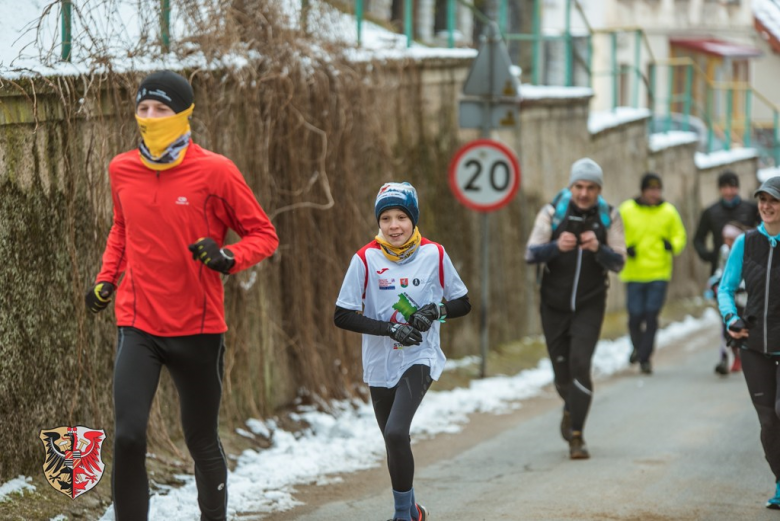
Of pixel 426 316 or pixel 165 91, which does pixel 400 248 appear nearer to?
pixel 426 316

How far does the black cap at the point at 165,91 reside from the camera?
5730 mm

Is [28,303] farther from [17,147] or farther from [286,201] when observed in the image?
[286,201]

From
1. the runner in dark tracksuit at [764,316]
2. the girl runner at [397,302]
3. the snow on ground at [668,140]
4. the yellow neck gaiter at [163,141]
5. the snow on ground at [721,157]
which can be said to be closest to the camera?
the yellow neck gaiter at [163,141]

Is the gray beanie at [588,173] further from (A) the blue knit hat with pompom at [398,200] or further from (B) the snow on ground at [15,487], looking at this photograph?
(B) the snow on ground at [15,487]

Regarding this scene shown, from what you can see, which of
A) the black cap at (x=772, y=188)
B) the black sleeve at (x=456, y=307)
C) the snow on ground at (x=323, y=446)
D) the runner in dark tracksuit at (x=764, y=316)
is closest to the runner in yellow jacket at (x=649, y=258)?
the snow on ground at (x=323, y=446)

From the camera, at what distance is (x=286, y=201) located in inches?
391

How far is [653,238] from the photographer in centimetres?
1402

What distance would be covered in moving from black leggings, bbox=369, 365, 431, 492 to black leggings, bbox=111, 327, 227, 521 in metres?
0.78

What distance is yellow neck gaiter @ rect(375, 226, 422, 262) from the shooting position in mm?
6297

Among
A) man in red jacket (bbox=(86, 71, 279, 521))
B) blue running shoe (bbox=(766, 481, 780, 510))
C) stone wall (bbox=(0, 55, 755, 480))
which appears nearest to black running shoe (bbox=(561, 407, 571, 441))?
blue running shoe (bbox=(766, 481, 780, 510))

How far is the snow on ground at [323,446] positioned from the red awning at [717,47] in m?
36.4

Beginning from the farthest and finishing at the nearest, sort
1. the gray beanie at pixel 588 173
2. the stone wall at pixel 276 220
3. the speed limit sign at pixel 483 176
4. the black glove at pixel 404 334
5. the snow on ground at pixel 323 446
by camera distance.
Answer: the speed limit sign at pixel 483 176 < the gray beanie at pixel 588 173 < the snow on ground at pixel 323 446 < the stone wall at pixel 276 220 < the black glove at pixel 404 334

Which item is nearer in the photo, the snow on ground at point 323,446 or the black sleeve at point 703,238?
the snow on ground at point 323,446

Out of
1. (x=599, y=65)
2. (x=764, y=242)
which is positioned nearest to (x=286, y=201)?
(x=764, y=242)
